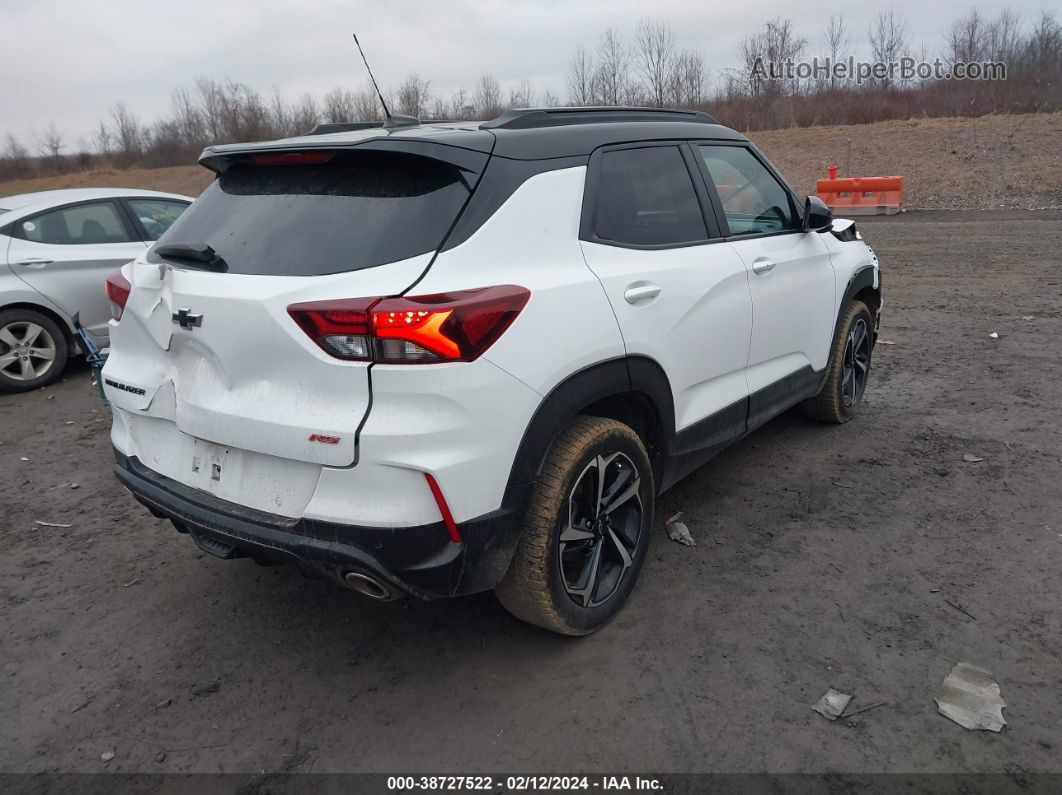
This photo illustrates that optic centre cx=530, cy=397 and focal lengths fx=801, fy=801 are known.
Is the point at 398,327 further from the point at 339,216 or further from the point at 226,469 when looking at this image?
the point at 226,469

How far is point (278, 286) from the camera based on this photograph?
96.9 inches

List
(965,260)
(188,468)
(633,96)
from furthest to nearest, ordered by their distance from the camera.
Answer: (633,96) → (965,260) → (188,468)

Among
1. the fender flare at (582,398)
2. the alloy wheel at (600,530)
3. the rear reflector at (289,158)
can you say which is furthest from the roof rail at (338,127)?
the alloy wheel at (600,530)

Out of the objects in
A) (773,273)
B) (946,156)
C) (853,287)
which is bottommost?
(853,287)

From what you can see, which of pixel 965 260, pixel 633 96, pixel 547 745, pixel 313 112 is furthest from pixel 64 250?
pixel 313 112

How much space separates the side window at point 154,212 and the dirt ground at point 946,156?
18929mm

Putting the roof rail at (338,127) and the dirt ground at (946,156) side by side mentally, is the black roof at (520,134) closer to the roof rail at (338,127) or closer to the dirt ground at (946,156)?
the roof rail at (338,127)

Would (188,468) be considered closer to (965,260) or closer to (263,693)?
(263,693)

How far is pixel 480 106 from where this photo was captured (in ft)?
134

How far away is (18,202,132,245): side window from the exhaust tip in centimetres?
622

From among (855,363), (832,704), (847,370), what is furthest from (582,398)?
(855,363)

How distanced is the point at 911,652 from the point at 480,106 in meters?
41.3

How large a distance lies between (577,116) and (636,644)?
216 cm

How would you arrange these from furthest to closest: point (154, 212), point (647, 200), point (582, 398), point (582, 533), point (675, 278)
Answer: point (154, 212) → point (647, 200) → point (675, 278) → point (582, 533) → point (582, 398)
